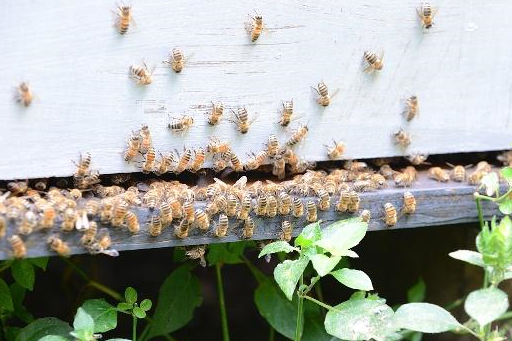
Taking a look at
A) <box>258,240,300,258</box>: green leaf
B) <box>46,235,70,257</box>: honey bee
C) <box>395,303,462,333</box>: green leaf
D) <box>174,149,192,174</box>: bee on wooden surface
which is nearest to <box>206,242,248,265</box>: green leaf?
<box>174,149,192,174</box>: bee on wooden surface

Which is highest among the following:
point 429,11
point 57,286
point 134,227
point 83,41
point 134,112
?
point 429,11

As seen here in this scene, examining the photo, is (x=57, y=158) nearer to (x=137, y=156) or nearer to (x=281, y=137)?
(x=137, y=156)

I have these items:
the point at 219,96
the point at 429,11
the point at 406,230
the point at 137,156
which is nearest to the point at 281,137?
the point at 219,96

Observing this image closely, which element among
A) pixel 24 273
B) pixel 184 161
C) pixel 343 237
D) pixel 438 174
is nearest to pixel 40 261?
pixel 24 273

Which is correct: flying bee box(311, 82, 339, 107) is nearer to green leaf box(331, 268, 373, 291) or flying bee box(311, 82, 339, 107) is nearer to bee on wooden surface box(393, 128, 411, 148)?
bee on wooden surface box(393, 128, 411, 148)

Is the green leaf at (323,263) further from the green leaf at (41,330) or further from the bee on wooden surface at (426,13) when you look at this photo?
the bee on wooden surface at (426,13)

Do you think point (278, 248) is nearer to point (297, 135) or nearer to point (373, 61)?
point (297, 135)
